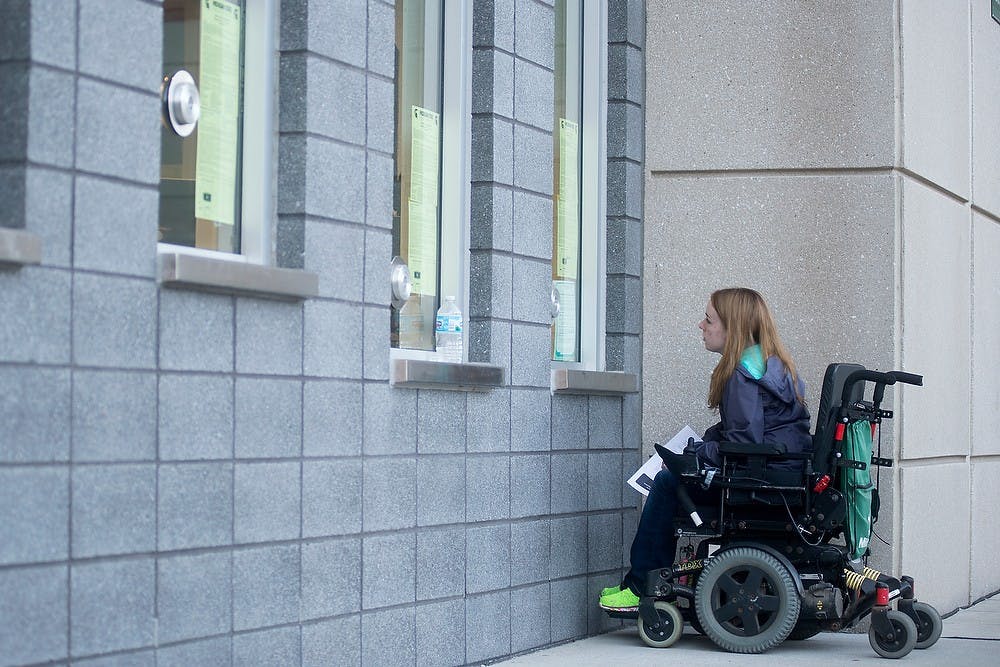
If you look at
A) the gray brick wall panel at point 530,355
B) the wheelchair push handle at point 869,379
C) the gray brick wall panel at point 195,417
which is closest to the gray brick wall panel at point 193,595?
the gray brick wall panel at point 195,417

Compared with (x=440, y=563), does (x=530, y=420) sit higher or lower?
higher

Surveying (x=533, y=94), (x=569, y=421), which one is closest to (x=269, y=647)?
(x=569, y=421)

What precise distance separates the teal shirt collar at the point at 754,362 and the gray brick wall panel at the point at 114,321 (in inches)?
127

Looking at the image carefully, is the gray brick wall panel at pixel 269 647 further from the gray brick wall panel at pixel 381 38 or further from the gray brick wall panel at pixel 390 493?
the gray brick wall panel at pixel 381 38

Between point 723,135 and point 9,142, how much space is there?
475 cm

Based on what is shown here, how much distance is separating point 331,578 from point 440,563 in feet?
2.69

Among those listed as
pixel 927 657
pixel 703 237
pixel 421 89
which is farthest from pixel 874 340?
pixel 421 89

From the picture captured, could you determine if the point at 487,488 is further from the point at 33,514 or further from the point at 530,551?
the point at 33,514

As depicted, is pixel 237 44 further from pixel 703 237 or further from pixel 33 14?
pixel 703 237

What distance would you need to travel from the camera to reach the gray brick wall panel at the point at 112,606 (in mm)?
4352

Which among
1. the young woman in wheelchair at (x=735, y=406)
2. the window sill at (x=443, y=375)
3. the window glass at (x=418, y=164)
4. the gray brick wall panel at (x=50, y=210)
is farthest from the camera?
the young woman in wheelchair at (x=735, y=406)

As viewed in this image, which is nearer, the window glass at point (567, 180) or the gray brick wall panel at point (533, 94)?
the gray brick wall panel at point (533, 94)

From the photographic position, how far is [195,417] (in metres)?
4.84

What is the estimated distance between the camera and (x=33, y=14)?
4246mm
